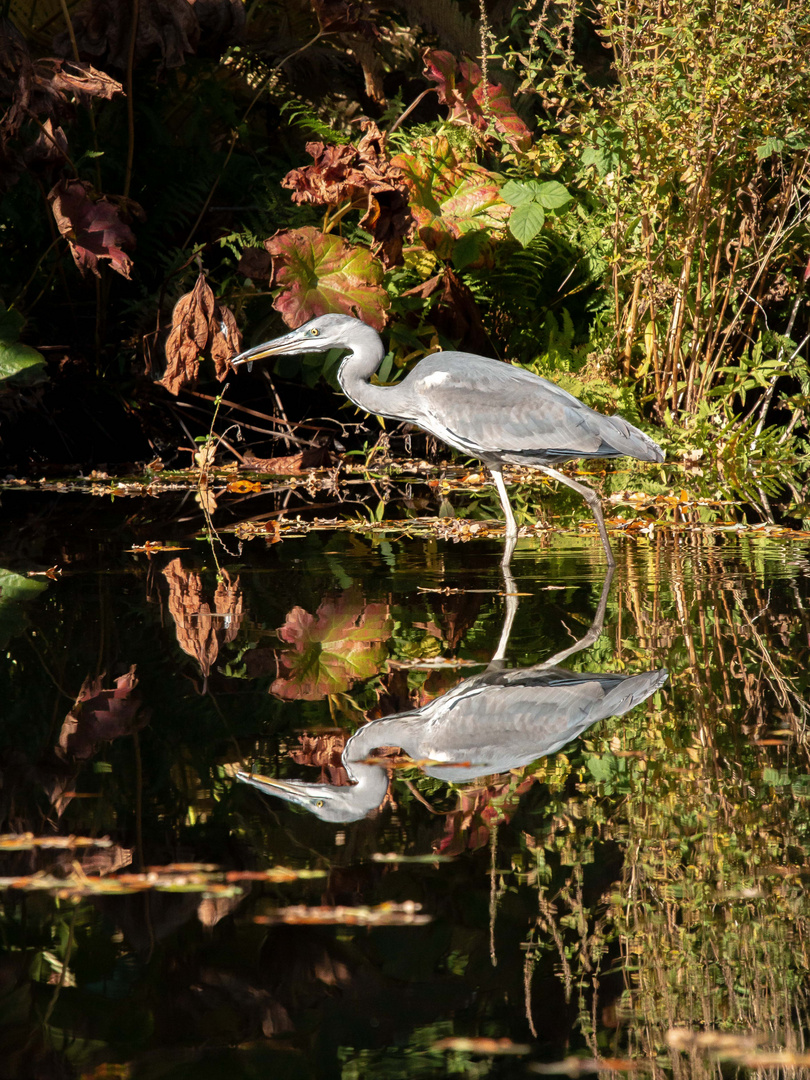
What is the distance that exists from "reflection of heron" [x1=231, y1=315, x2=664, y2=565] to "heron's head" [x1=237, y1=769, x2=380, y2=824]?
10.4 ft

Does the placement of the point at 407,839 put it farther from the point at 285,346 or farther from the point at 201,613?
the point at 285,346

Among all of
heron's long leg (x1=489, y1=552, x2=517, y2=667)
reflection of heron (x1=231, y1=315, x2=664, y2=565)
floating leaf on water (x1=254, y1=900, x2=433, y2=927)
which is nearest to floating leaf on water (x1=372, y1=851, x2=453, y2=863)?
floating leaf on water (x1=254, y1=900, x2=433, y2=927)

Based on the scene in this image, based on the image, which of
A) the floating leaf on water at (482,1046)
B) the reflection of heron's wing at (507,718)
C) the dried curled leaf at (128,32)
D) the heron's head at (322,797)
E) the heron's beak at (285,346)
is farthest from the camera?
the dried curled leaf at (128,32)

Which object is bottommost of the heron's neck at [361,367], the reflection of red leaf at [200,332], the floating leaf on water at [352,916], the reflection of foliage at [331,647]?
the reflection of red leaf at [200,332]

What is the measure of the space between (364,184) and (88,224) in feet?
6.79

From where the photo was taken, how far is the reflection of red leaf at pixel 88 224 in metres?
8.90

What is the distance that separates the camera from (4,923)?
7.75 ft

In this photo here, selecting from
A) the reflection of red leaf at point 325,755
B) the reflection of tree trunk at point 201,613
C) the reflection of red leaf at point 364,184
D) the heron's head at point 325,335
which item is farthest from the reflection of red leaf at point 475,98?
the reflection of red leaf at point 325,755

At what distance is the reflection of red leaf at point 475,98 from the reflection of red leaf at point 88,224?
304cm

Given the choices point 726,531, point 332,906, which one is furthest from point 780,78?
point 332,906

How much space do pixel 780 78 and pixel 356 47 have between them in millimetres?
4457

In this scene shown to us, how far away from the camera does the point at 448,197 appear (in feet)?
34.4

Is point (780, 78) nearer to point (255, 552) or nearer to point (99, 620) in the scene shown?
point (255, 552)

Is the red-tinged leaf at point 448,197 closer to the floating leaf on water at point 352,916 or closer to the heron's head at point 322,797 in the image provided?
the heron's head at point 322,797
